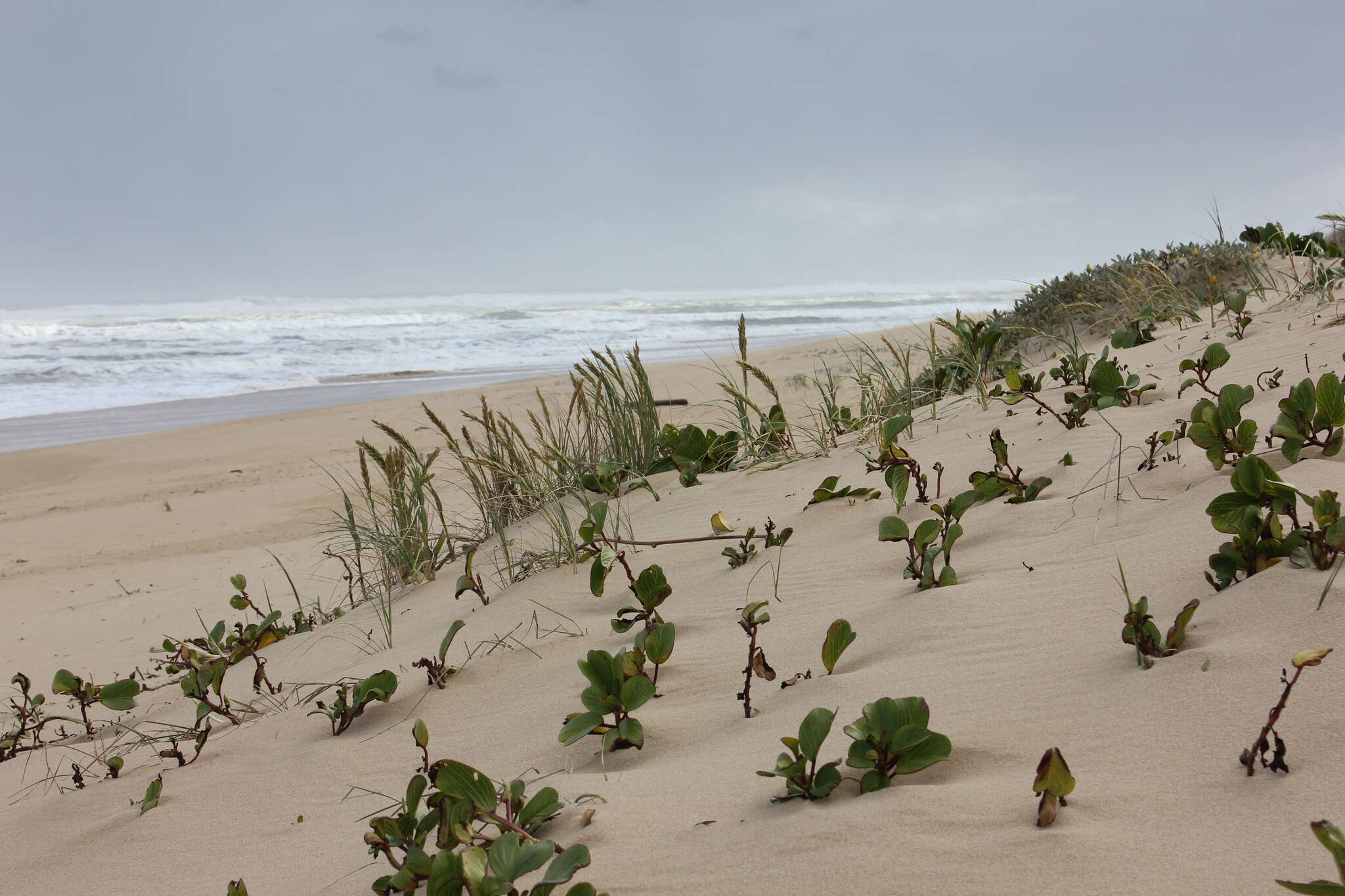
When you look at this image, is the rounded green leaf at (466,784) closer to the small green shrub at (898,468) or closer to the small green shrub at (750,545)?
the small green shrub at (750,545)

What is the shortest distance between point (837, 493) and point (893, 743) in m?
1.74

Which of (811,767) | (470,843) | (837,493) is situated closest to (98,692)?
(470,843)

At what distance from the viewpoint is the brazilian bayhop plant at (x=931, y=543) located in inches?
81.5

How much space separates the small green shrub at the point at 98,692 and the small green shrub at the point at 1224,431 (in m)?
2.97

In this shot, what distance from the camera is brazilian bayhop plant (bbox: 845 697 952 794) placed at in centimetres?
127

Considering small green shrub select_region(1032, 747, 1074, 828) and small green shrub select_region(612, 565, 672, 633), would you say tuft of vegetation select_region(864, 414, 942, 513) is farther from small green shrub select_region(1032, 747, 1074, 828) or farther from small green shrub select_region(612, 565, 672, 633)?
small green shrub select_region(1032, 747, 1074, 828)

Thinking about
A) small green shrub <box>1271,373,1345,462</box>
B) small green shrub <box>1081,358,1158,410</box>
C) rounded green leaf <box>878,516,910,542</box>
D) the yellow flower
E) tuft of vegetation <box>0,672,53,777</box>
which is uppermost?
small green shrub <box>1081,358,1158,410</box>

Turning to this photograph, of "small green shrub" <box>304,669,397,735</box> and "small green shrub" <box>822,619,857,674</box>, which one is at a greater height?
"small green shrub" <box>822,619,857,674</box>

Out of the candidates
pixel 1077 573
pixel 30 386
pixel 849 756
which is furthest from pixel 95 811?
pixel 30 386

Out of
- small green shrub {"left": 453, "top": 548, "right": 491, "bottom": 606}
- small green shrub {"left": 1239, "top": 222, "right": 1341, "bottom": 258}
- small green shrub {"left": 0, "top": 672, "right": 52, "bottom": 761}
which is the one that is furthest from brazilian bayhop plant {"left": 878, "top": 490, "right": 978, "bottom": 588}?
small green shrub {"left": 1239, "top": 222, "right": 1341, "bottom": 258}

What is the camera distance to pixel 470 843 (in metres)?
1.33

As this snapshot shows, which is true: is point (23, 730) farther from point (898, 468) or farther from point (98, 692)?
point (898, 468)

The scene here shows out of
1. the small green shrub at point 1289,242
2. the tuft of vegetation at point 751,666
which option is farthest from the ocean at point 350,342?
the tuft of vegetation at point 751,666

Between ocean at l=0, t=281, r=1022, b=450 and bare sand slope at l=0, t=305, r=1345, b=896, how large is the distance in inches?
338
